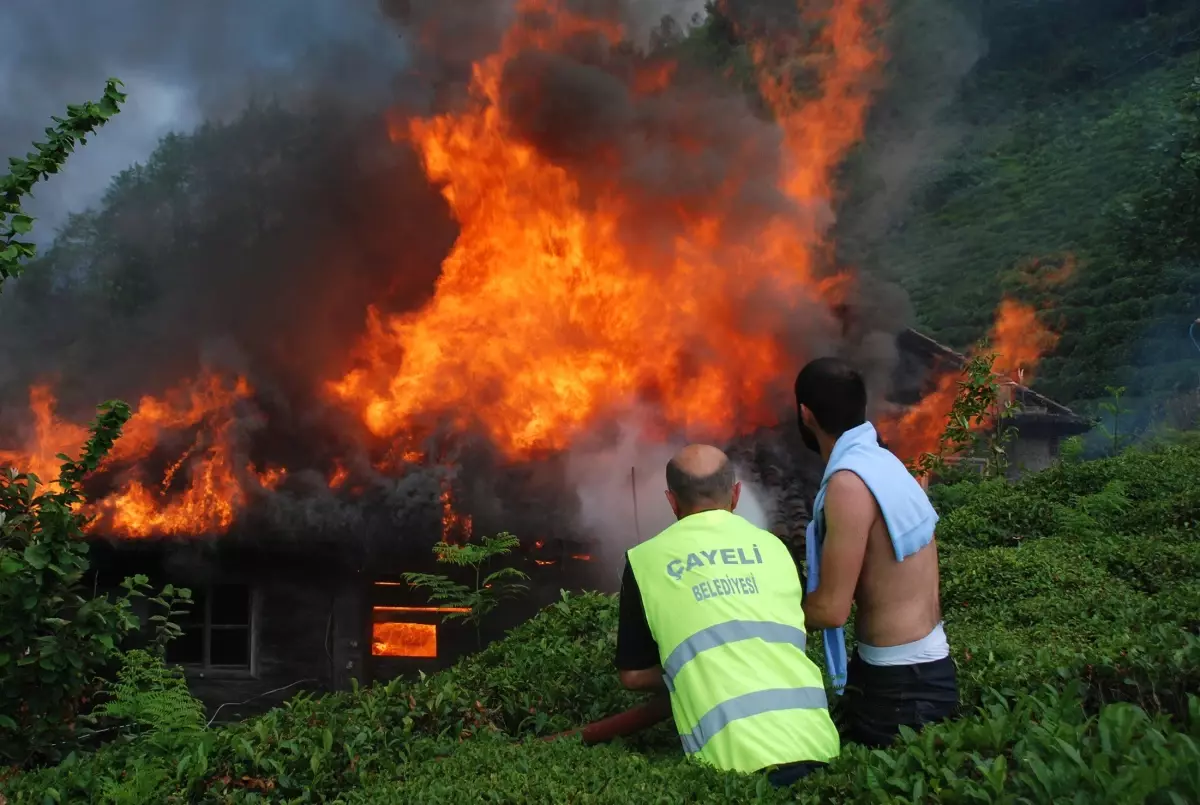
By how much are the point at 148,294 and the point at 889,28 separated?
1718 cm

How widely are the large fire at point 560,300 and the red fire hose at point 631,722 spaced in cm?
786

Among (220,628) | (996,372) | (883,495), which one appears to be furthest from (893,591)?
(996,372)

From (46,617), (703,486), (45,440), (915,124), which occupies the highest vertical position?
(915,124)

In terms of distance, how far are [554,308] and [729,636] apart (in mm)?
9778

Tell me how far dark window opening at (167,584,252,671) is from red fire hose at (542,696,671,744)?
26.2ft

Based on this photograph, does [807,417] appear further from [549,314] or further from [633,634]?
[549,314]

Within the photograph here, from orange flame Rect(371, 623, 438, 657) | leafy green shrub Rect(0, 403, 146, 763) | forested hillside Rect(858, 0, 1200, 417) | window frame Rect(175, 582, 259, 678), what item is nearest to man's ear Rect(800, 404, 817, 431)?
leafy green shrub Rect(0, 403, 146, 763)

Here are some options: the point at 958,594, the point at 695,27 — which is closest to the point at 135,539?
the point at 958,594

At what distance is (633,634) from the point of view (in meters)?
3.39

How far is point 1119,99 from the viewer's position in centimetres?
2388

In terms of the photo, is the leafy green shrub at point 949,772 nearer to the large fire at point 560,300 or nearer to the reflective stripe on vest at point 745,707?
the reflective stripe on vest at point 745,707

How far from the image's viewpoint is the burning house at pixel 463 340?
10703 millimetres

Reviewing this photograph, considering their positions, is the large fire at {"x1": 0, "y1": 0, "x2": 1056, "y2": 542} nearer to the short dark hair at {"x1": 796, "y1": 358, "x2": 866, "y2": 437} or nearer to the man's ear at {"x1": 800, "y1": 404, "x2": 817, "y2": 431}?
the man's ear at {"x1": 800, "y1": 404, "x2": 817, "y2": 431}

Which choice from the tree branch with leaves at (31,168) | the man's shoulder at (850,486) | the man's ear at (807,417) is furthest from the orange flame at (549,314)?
the man's shoulder at (850,486)
